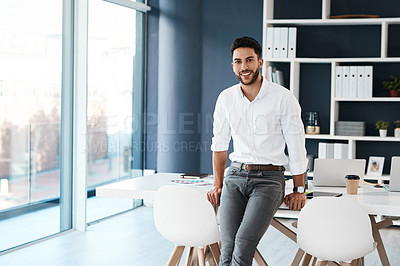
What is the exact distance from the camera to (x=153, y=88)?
6.16 metres

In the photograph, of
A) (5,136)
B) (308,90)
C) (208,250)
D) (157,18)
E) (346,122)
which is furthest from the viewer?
(157,18)

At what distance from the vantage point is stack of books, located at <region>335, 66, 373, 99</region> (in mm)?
5160

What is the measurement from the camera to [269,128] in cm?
274

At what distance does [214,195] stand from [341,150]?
2774mm

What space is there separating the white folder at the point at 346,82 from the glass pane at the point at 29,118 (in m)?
2.73

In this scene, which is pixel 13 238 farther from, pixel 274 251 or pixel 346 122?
pixel 346 122

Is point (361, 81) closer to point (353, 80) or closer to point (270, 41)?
point (353, 80)

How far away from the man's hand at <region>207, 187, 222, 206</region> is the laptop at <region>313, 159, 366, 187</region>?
69 cm

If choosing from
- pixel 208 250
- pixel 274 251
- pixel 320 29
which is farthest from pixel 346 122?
pixel 208 250

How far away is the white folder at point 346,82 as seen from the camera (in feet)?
17.1

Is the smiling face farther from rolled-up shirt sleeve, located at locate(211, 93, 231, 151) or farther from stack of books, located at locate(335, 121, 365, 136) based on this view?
stack of books, located at locate(335, 121, 365, 136)

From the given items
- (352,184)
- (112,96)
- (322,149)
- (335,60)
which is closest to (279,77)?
(335,60)

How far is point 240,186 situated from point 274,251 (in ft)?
5.65

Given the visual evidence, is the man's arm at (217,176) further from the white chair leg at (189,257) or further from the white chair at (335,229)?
the white chair at (335,229)
